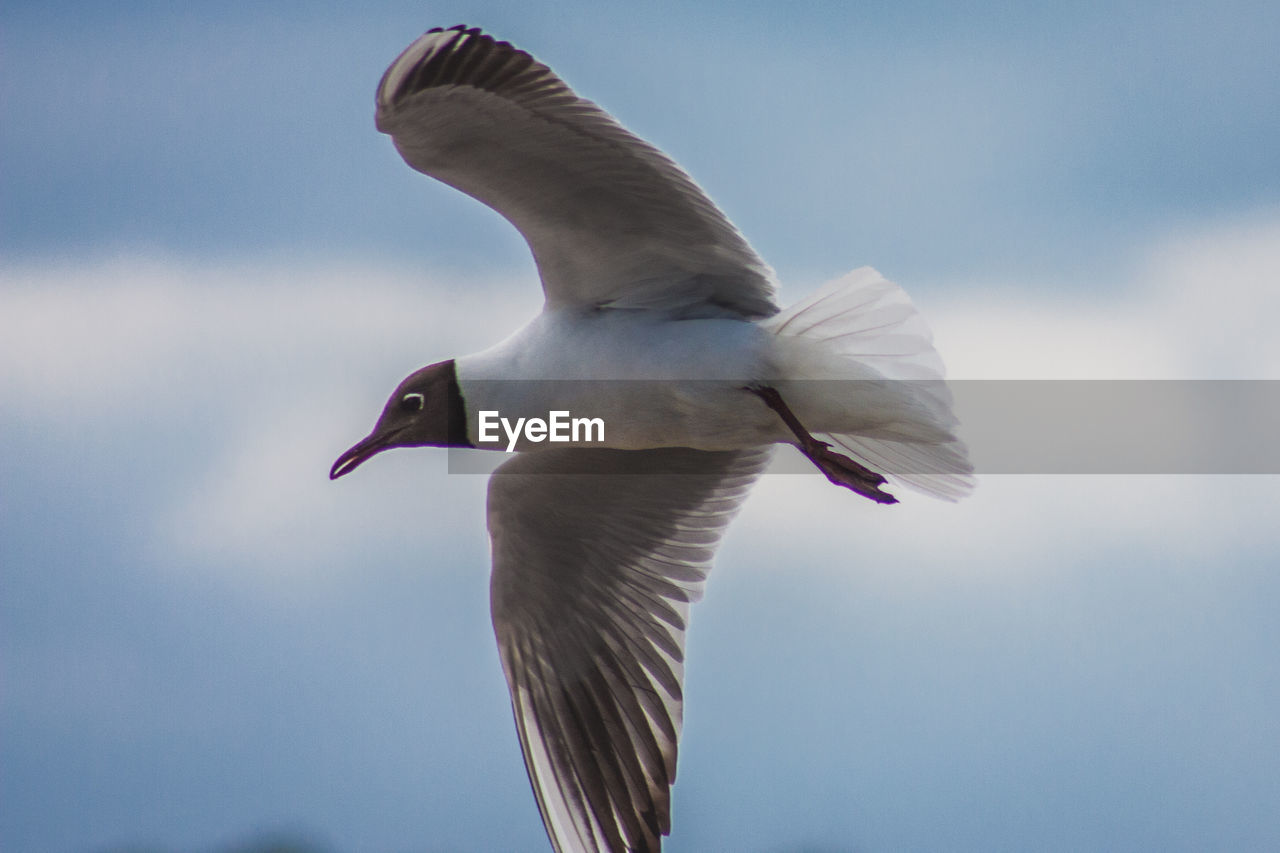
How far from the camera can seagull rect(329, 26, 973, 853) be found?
2.39 m

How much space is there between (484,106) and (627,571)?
41.7 inches

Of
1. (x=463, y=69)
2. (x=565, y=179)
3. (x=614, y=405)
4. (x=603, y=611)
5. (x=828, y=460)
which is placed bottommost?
(x=603, y=611)

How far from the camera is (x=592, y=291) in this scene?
8.60ft

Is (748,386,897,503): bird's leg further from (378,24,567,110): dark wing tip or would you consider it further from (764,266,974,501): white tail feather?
(378,24,567,110): dark wing tip

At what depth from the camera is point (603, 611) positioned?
116 inches

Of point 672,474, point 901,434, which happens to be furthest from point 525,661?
point 901,434

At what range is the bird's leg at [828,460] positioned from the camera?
252cm

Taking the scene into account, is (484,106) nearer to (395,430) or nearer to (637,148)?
(637,148)

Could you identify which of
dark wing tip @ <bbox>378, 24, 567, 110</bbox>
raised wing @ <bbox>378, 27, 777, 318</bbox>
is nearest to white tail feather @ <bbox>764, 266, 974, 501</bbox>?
raised wing @ <bbox>378, 27, 777, 318</bbox>

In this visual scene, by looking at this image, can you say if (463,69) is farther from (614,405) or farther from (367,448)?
(367,448)

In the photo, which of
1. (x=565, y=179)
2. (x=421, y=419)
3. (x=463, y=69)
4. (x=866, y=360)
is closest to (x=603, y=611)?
(x=421, y=419)

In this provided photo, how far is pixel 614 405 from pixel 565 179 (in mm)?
406

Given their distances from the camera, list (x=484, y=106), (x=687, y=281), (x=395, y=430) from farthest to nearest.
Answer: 1. (x=395, y=430)
2. (x=687, y=281)
3. (x=484, y=106)

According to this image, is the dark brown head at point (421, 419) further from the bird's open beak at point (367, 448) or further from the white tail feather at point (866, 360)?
the white tail feather at point (866, 360)
